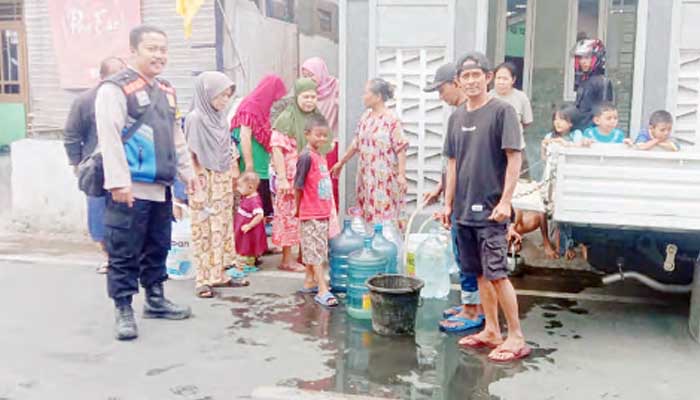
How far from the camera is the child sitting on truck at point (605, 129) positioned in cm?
615

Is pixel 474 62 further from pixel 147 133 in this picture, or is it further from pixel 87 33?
pixel 87 33

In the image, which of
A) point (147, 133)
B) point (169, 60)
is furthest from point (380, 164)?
point (169, 60)

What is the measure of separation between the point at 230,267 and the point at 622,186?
3.29 metres

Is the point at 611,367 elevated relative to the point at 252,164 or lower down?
lower down

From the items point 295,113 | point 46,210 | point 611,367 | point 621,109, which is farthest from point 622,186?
point 46,210

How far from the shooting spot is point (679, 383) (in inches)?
163

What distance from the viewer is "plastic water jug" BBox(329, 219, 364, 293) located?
564 centimetres

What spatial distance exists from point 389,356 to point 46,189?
200 inches

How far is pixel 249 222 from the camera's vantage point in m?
6.38

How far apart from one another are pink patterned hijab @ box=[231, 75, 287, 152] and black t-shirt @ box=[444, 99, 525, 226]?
2470 millimetres

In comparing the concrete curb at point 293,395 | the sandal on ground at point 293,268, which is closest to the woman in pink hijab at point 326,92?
the sandal on ground at point 293,268

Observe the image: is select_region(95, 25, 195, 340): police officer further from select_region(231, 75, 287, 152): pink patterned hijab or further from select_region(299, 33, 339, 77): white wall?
select_region(299, 33, 339, 77): white wall

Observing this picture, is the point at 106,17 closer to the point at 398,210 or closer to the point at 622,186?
the point at 398,210

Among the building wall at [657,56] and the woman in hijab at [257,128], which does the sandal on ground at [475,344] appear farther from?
the building wall at [657,56]
